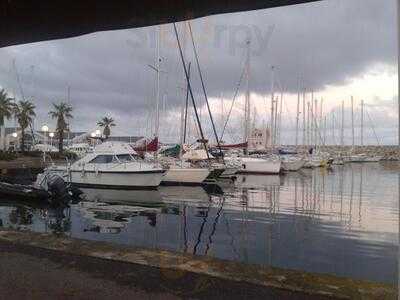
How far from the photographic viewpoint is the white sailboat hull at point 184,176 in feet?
122

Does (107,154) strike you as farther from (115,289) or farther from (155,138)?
(115,289)

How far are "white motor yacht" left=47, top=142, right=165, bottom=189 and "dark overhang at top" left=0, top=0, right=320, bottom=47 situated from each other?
27.1m

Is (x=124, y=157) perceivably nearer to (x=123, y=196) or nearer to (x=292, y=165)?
(x=123, y=196)

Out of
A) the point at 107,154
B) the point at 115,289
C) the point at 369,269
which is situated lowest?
the point at 369,269

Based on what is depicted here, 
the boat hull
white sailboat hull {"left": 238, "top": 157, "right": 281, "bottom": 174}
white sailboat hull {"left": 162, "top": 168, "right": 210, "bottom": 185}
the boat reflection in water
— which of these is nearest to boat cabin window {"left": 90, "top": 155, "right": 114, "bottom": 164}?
A: the boat hull

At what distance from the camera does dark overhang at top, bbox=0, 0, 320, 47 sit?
170 inches

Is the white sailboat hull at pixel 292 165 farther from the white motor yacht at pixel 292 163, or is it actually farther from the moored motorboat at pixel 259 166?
the moored motorboat at pixel 259 166

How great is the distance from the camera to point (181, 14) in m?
4.66

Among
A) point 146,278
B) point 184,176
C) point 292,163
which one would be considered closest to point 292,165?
point 292,163

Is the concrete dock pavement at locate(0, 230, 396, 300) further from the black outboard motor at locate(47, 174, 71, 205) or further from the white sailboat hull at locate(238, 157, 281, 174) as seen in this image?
the white sailboat hull at locate(238, 157, 281, 174)

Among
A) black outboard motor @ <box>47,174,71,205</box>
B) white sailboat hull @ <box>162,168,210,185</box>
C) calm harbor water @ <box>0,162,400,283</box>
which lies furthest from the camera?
white sailboat hull @ <box>162,168,210,185</box>

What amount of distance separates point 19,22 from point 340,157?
97.4 metres

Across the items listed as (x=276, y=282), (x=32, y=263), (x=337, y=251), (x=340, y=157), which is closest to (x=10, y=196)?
(x=337, y=251)

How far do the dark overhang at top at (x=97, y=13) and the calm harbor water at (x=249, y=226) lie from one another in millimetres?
6972
